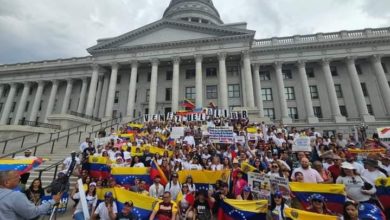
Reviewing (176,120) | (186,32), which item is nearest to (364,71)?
(186,32)

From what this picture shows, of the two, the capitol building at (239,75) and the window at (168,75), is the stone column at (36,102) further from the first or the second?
the window at (168,75)

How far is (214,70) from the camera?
35.8 meters

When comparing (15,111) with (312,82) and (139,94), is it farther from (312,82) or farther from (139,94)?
(312,82)

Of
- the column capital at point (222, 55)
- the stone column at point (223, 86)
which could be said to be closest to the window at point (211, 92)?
the stone column at point (223, 86)

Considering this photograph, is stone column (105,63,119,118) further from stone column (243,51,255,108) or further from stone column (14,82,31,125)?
stone column (243,51,255,108)

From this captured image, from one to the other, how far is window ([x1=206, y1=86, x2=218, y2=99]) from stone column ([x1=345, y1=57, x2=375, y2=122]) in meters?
19.5

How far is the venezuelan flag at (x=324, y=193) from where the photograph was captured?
5.20 m

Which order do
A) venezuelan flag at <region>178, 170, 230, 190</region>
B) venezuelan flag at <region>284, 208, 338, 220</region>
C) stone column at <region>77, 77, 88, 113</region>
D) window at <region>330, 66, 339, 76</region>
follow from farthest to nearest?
stone column at <region>77, 77, 88, 113</region> < window at <region>330, 66, 339, 76</region> < venezuelan flag at <region>178, 170, 230, 190</region> < venezuelan flag at <region>284, 208, 338, 220</region>

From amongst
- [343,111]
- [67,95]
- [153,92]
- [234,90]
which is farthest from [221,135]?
[67,95]

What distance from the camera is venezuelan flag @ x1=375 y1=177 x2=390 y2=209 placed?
17.2ft

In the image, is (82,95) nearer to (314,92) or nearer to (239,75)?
(239,75)

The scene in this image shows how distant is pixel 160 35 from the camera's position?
33.9 metres

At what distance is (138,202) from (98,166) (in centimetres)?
462

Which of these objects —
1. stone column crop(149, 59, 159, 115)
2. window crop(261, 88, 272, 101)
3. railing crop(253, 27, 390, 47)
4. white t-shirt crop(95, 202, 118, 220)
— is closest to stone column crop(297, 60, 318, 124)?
railing crop(253, 27, 390, 47)
